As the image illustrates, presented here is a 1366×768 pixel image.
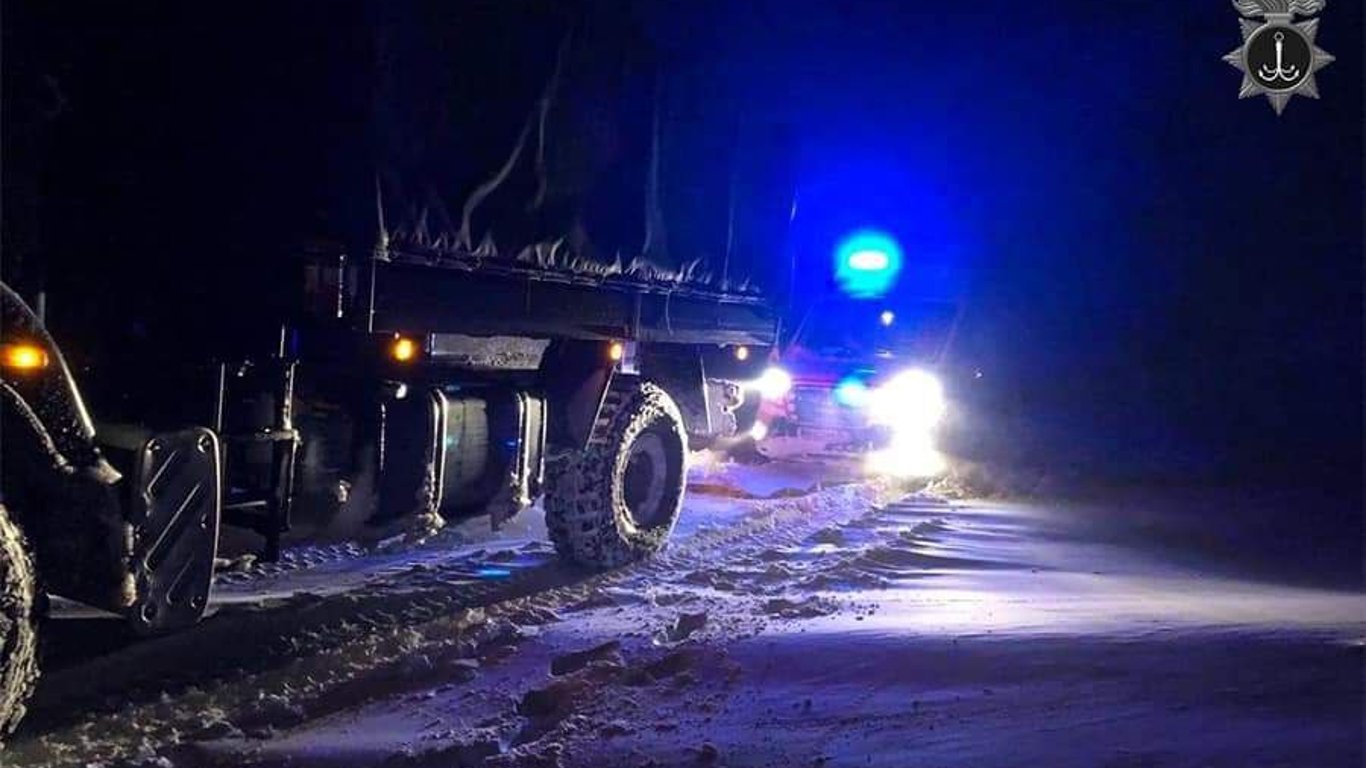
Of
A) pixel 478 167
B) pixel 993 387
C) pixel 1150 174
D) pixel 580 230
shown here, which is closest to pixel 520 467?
pixel 580 230

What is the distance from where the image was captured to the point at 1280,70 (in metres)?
13.6

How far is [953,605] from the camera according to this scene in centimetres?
597

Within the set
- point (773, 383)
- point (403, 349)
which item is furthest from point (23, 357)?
point (773, 383)

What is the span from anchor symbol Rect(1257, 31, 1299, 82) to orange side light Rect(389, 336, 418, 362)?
11393 mm

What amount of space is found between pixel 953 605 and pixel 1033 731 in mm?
2356

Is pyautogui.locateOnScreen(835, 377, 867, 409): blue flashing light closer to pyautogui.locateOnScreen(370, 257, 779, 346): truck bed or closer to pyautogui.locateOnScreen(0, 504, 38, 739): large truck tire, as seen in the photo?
pyautogui.locateOnScreen(370, 257, 779, 346): truck bed

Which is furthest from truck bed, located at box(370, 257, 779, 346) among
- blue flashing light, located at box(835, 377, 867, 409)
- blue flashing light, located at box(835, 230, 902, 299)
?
blue flashing light, located at box(835, 230, 902, 299)

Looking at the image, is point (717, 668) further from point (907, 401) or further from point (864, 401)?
point (907, 401)

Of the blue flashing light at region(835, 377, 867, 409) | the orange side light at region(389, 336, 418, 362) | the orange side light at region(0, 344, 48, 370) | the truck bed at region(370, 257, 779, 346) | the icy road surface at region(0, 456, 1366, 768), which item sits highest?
the truck bed at region(370, 257, 779, 346)

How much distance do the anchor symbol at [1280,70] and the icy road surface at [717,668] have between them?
24.8 feet

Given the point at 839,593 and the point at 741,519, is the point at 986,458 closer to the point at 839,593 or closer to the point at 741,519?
the point at 741,519

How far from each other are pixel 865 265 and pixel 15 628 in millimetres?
13421

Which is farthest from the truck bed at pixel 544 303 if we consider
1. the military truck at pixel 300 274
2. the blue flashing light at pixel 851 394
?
the blue flashing light at pixel 851 394

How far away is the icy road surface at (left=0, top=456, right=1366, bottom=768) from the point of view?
12.1 ft
